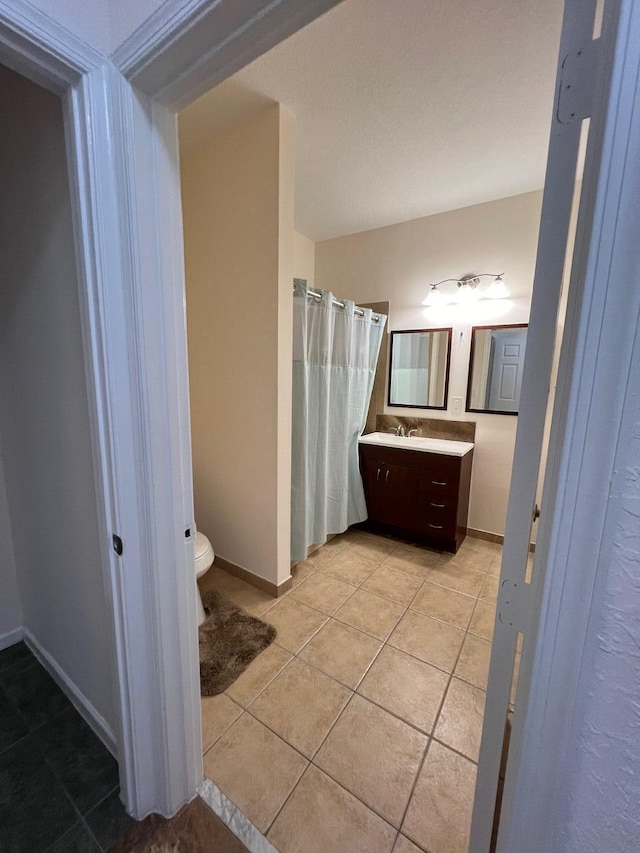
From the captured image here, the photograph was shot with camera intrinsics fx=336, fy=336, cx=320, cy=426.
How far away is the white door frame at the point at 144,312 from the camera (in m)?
0.66

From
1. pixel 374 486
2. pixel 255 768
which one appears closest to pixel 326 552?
pixel 374 486

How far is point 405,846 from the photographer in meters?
0.96

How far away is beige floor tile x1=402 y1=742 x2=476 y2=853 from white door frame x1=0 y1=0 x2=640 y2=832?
0.70m

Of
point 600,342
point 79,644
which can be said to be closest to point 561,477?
point 600,342

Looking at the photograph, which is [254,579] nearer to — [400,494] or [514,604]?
[400,494]

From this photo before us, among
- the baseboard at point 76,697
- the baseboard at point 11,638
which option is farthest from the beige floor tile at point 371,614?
the baseboard at point 11,638

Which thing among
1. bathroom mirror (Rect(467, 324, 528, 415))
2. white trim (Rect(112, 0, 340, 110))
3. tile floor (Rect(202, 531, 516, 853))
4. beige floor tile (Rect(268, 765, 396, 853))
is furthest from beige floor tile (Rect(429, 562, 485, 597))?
white trim (Rect(112, 0, 340, 110))

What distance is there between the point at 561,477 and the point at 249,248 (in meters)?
1.90

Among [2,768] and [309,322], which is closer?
Answer: [2,768]

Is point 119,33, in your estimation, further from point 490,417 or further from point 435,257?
point 490,417

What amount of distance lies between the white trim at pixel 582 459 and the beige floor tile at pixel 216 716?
1151 millimetres

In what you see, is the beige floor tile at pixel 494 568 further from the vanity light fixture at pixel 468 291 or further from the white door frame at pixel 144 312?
the white door frame at pixel 144 312

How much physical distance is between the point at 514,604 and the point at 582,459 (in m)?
0.28

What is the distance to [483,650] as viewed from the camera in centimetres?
164
